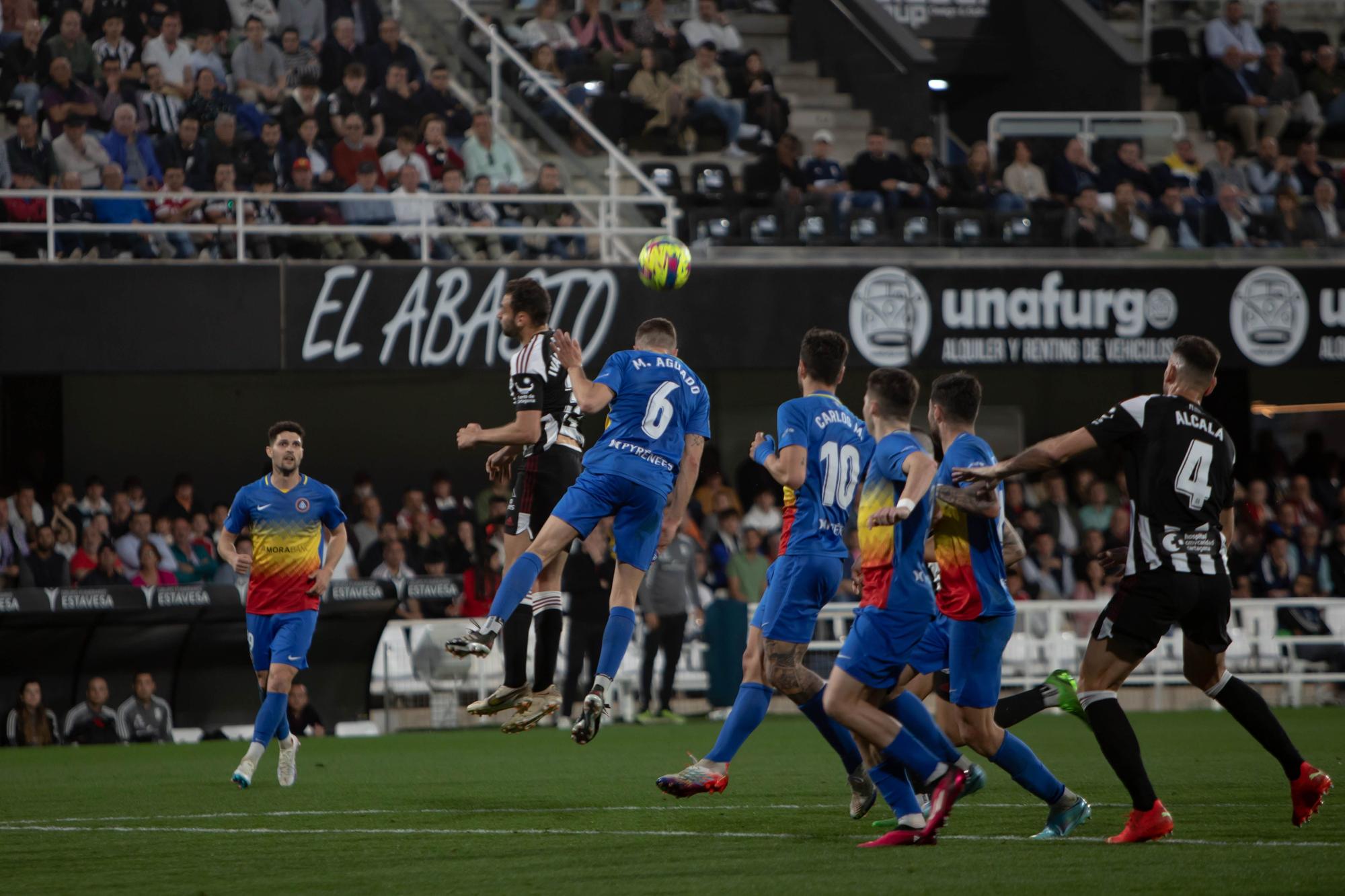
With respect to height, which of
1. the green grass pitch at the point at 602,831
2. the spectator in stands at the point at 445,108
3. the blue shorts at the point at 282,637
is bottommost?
the green grass pitch at the point at 602,831

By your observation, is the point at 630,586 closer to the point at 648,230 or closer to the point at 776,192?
the point at 648,230

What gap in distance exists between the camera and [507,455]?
10.4 meters

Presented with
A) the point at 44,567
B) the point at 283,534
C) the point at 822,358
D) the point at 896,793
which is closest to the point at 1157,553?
the point at 896,793

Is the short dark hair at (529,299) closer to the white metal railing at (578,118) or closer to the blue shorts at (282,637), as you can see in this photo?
the blue shorts at (282,637)

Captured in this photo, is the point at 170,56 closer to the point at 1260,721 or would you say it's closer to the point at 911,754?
the point at 911,754

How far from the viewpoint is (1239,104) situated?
25.5 metres

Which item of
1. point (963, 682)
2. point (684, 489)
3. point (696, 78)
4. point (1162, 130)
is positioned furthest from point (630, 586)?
point (1162, 130)

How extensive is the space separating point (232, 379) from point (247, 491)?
37.5ft

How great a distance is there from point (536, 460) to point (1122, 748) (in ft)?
12.6

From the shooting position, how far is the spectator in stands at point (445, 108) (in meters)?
20.7

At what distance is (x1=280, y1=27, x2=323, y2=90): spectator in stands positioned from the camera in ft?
66.8

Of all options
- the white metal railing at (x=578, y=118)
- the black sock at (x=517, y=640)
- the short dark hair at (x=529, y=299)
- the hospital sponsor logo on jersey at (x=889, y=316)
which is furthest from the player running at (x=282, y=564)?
the hospital sponsor logo on jersey at (x=889, y=316)

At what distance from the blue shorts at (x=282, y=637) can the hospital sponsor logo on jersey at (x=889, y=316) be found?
9322 mm

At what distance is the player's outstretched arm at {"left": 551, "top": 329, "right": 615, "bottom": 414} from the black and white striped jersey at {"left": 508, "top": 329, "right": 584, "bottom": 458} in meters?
0.76
